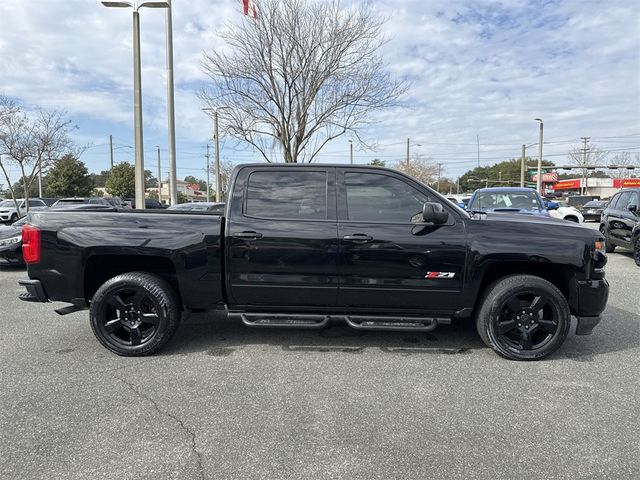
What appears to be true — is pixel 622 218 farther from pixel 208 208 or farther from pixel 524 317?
pixel 208 208

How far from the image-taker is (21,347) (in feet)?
14.9

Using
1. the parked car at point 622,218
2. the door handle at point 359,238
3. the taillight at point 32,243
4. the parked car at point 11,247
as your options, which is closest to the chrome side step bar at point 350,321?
the door handle at point 359,238

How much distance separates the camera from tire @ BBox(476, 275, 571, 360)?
411 cm

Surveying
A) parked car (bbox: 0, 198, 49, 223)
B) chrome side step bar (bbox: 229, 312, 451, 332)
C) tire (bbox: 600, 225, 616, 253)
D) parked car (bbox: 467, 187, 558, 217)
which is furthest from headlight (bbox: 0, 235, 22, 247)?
tire (bbox: 600, 225, 616, 253)

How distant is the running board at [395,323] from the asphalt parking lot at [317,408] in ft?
1.04

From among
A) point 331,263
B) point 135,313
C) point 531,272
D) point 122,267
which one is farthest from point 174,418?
point 531,272

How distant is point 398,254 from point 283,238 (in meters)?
1.08

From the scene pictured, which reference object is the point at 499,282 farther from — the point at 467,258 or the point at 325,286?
the point at 325,286

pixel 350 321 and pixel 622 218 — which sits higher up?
pixel 622 218

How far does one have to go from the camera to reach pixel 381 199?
4.31 metres

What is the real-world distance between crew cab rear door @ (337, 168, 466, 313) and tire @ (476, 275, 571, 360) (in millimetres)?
352

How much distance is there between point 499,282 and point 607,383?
117cm

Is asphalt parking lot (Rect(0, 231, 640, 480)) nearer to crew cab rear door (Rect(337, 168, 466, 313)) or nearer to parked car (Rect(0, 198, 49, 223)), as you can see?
crew cab rear door (Rect(337, 168, 466, 313))

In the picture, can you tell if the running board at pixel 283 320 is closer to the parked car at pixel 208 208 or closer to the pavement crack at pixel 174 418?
the pavement crack at pixel 174 418
